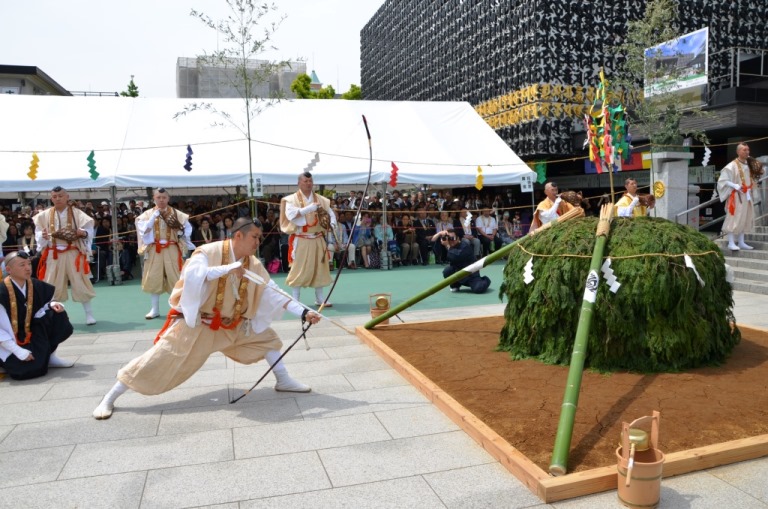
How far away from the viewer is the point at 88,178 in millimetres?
12016

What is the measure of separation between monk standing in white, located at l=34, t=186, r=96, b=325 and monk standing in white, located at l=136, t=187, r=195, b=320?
0.77 m

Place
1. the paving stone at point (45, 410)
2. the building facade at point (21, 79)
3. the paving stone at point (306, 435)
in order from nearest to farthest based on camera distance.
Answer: the paving stone at point (306, 435)
the paving stone at point (45, 410)
the building facade at point (21, 79)

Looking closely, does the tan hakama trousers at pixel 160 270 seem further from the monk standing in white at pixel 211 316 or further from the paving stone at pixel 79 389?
the monk standing in white at pixel 211 316

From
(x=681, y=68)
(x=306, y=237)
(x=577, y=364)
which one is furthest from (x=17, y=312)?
(x=681, y=68)

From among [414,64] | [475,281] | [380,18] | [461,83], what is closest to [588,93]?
[461,83]

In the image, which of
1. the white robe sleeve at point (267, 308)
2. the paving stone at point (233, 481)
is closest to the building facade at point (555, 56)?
the white robe sleeve at point (267, 308)

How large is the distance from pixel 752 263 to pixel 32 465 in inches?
419

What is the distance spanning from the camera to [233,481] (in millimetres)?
3357

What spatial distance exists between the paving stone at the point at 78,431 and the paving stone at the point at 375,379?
164 centimetres

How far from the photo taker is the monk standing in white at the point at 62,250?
816cm

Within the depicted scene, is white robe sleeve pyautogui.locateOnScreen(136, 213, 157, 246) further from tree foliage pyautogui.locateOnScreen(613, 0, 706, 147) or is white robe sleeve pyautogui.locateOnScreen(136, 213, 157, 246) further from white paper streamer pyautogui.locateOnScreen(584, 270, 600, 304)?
tree foliage pyautogui.locateOnScreen(613, 0, 706, 147)

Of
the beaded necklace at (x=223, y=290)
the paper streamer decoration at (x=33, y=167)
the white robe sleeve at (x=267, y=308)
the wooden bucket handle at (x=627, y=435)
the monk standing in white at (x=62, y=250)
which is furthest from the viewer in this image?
the paper streamer decoration at (x=33, y=167)

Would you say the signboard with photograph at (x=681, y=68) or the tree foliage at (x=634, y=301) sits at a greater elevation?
the signboard with photograph at (x=681, y=68)

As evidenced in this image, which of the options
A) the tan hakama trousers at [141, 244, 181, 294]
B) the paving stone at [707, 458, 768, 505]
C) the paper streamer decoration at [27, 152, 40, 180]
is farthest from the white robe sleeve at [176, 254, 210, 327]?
Answer: the paper streamer decoration at [27, 152, 40, 180]
